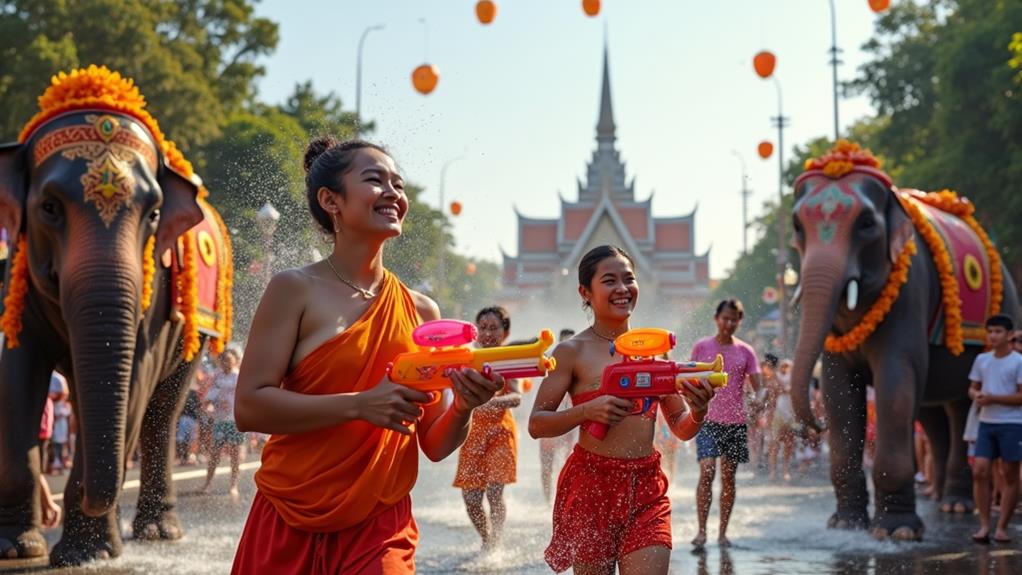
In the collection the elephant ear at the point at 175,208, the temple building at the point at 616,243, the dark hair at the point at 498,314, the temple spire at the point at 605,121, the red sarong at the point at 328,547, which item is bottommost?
the red sarong at the point at 328,547

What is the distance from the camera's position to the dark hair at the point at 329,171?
4.32 meters

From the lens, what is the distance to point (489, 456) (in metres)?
9.55

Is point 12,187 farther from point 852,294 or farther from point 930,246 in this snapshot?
point 930,246

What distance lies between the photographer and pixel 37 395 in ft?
29.4

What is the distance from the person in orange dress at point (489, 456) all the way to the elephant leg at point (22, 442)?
281 cm

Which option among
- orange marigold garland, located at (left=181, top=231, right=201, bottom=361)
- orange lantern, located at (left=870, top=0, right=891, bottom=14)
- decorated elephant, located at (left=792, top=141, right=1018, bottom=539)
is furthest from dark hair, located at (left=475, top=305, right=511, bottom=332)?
orange lantern, located at (left=870, top=0, right=891, bottom=14)

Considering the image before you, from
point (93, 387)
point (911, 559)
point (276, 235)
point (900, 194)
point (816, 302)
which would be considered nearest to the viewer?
point (93, 387)

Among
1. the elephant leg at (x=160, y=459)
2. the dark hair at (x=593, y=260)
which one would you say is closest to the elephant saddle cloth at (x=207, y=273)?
the elephant leg at (x=160, y=459)

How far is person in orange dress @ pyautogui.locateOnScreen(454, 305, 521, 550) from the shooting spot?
9430mm

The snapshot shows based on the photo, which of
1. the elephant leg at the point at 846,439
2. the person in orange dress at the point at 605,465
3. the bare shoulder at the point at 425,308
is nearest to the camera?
the bare shoulder at the point at 425,308

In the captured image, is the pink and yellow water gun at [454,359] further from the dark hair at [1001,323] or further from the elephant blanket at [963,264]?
the elephant blanket at [963,264]

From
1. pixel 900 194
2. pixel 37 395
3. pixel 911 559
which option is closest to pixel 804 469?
pixel 900 194

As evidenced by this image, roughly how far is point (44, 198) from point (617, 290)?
14.6 feet

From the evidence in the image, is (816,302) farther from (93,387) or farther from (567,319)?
(567,319)
